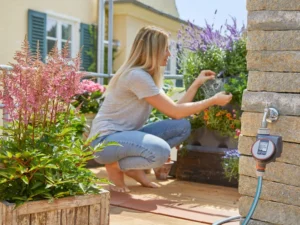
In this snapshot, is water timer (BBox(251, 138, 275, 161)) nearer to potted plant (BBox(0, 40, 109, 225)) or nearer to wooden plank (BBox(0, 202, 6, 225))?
potted plant (BBox(0, 40, 109, 225))

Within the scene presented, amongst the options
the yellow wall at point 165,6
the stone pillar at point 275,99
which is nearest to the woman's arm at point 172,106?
the stone pillar at point 275,99

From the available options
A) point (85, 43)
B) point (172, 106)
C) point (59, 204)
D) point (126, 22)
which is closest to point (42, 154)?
point (59, 204)

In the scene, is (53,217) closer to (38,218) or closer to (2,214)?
(38,218)

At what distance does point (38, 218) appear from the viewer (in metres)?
1.57

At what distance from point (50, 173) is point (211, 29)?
6.33ft

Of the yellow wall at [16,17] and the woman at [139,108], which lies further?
the yellow wall at [16,17]

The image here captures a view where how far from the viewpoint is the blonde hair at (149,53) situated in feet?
9.34

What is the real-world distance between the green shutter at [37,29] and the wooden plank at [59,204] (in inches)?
225

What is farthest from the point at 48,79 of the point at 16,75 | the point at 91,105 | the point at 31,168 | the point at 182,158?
the point at 91,105

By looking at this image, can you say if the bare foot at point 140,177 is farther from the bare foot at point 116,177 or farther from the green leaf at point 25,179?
the green leaf at point 25,179

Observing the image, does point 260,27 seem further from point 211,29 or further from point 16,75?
point 211,29

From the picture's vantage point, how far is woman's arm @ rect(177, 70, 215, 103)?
9.75ft

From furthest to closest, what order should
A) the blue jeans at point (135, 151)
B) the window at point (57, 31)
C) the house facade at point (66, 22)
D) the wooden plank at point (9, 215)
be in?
1. the window at point (57, 31)
2. the house facade at point (66, 22)
3. the blue jeans at point (135, 151)
4. the wooden plank at point (9, 215)

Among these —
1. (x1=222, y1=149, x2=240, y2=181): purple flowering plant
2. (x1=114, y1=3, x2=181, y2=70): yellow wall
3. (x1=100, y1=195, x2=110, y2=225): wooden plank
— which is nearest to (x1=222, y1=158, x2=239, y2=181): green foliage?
(x1=222, y1=149, x2=240, y2=181): purple flowering plant
